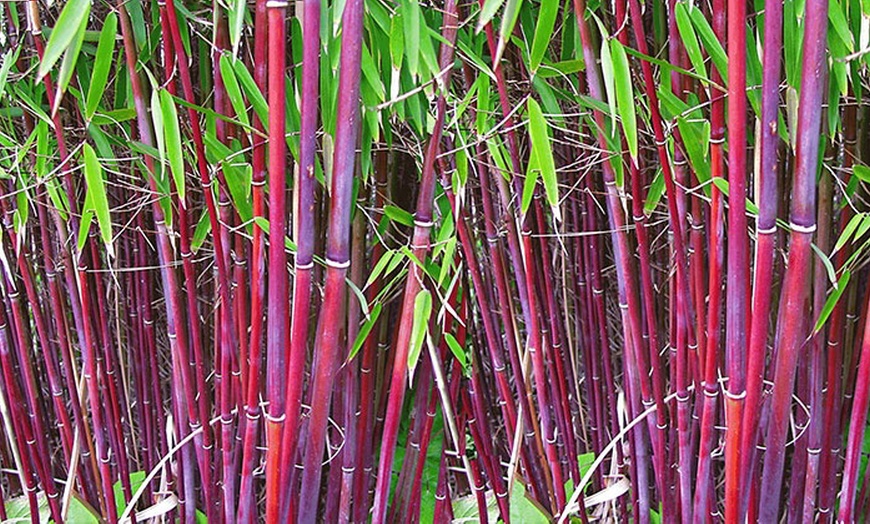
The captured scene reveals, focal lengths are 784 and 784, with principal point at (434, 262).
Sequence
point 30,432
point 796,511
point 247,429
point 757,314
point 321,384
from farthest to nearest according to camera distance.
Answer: point 30,432
point 796,511
point 247,429
point 321,384
point 757,314

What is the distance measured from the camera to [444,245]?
1149 millimetres

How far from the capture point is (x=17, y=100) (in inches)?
44.8

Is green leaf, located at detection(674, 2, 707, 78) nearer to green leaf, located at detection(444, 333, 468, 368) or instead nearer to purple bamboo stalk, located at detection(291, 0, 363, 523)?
purple bamboo stalk, located at detection(291, 0, 363, 523)

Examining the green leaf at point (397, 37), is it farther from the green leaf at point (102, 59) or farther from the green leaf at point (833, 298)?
the green leaf at point (833, 298)

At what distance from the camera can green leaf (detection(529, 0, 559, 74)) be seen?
35.4 inches

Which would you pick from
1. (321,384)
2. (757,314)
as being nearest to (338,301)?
(321,384)

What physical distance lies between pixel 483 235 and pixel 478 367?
288mm

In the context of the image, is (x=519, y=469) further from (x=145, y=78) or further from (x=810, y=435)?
(x=145, y=78)

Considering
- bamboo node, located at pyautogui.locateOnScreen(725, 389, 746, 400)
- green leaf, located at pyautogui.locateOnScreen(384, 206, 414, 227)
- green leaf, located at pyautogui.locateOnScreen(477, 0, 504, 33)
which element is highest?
green leaf, located at pyautogui.locateOnScreen(477, 0, 504, 33)

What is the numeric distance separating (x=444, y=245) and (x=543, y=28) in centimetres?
36

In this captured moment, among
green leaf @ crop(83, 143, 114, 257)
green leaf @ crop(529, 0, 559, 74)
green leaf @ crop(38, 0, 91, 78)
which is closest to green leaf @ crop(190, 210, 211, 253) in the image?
green leaf @ crop(83, 143, 114, 257)

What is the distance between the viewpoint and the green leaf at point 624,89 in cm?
89

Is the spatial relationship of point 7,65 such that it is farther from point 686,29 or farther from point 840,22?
point 840,22

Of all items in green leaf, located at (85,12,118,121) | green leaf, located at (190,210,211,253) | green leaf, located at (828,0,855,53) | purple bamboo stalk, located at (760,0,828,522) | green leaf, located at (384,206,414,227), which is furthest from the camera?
green leaf, located at (190,210,211,253)
